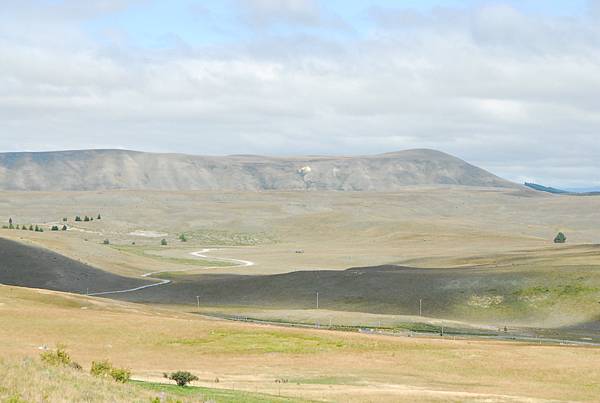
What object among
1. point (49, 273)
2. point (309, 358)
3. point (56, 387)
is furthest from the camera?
point (49, 273)

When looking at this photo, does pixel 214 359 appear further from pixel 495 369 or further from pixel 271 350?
pixel 495 369

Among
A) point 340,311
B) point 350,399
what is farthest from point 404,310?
point 350,399

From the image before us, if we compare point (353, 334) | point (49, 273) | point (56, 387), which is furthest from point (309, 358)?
point (49, 273)

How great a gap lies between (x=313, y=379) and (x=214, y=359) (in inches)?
463

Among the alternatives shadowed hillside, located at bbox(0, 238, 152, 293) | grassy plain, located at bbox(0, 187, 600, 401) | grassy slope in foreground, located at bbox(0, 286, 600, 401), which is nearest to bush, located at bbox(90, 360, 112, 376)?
grassy plain, located at bbox(0, 187, 600, 401)

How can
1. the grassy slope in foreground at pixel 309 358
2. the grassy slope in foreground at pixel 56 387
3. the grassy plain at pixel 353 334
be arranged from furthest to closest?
the grassy plain at pixel 353 334 < the grassy slope in foreground at pixel 309 358 < the grassy slope in foreground at pixel 56 387

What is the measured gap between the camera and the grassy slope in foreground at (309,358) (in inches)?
1975

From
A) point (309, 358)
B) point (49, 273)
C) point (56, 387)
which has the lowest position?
point (49, 273)

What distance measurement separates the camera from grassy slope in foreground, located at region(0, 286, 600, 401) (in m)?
50.2

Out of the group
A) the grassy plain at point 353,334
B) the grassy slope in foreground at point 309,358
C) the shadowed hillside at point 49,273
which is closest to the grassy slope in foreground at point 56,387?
the grassy plain at point 353,334

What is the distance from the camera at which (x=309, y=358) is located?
210 ft

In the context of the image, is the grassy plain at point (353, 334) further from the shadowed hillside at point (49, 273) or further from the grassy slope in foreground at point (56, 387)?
the shadowed hillside at point (49, 273)

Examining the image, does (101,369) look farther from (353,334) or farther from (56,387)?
(353,334)

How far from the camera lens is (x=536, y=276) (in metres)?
124
